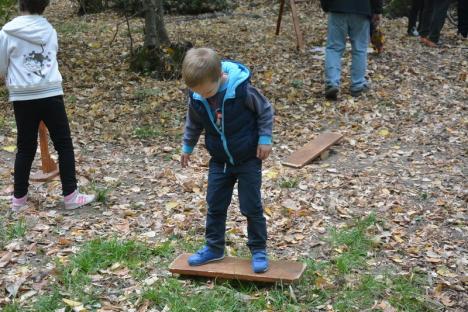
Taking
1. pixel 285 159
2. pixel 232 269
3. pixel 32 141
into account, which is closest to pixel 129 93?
pixel 285 159

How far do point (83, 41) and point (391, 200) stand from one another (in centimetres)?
812

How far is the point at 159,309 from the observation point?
139 inches

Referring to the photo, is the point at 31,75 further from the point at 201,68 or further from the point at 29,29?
the point at 201,68

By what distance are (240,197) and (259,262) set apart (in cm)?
42

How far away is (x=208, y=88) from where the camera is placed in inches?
128

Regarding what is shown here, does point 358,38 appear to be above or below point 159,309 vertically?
above

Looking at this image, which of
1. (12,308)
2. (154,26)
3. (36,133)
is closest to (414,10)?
(154,26)

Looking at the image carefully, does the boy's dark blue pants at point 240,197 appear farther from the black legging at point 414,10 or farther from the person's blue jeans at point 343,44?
the black legging at point 414,10

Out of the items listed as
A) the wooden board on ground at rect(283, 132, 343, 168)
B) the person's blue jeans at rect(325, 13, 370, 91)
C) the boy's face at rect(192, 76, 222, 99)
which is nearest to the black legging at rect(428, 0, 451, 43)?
the person's blue jeans at rect(325, 13, 370, 91)

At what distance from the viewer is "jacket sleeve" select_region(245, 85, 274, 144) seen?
11.1 feet

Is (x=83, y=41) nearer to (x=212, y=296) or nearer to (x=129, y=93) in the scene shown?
(x=129, y=93)

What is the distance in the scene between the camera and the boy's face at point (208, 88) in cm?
323

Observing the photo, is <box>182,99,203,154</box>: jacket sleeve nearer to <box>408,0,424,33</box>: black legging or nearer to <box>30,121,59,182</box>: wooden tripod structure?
<box>30,121,59,182</box>: wooden tripod structure

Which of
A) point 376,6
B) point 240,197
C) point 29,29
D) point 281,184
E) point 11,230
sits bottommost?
point 281,184
